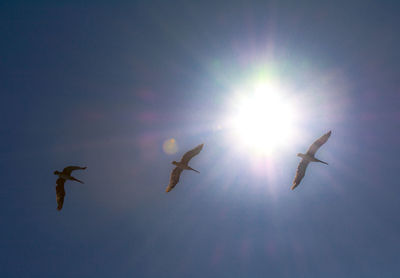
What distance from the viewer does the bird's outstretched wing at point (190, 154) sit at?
80.5 feet

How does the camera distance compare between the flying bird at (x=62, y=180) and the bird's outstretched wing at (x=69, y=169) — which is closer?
the bird's outstretched wing at (x=69, y=169)

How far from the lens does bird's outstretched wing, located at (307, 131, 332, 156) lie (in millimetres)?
24402

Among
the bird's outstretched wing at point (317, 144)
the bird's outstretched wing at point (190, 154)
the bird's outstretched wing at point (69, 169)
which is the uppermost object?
the bird's outstretched wing at point (69, 169)

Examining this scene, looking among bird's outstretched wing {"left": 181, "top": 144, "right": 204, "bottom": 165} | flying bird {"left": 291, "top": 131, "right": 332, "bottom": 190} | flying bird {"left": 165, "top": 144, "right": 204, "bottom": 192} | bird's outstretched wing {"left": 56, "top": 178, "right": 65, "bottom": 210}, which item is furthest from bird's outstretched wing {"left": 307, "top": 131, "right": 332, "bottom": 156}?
bird's outstretched wing {"left": 56, "top": 178, "right": 65, "bottom": 210}

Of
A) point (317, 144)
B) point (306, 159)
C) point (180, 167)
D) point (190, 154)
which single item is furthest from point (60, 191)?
point (317, 144)

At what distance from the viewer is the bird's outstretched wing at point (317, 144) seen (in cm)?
2440

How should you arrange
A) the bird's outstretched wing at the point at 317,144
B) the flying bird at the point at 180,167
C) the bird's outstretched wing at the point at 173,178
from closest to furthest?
the bird's outstretched wing at the point at 317,144 → the flying bird at the point at 180,167 → the bird's outstretched wing at the point at 173,178

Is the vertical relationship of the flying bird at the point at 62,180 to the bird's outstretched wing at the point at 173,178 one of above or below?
above

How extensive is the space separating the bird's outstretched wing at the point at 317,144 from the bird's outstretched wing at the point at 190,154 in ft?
40.0

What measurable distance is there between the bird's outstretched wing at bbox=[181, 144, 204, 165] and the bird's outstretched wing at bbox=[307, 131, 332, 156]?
40.0ft

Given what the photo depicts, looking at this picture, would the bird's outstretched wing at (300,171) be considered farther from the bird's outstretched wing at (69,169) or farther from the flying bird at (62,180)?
the flying bird at (62,180)

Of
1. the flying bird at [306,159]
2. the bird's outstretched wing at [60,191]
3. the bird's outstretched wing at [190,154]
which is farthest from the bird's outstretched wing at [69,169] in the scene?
the flying bird at [306,159]

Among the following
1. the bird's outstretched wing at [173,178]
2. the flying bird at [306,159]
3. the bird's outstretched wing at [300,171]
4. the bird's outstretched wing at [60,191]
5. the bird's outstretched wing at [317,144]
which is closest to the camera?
the bird's outstretched wing at [317,144]

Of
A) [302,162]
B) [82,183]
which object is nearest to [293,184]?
[302,162]
